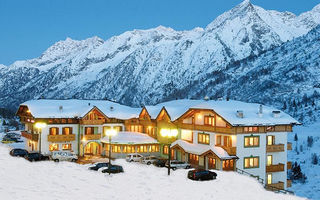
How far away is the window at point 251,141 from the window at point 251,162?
187 centimetres

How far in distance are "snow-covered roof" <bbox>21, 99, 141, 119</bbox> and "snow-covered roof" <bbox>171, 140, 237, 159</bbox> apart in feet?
50.8

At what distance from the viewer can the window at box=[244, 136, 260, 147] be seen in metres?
55.5

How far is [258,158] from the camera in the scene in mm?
56562

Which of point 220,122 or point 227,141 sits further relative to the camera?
point 220,122

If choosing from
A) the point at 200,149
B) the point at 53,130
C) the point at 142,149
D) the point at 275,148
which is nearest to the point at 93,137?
the point at 53,130

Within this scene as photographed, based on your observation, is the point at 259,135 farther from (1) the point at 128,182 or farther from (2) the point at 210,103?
(1) the point at 128,182

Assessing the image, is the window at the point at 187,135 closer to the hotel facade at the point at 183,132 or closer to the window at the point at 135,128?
the hotel facade at the point at 183,132

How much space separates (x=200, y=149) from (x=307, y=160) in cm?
6013

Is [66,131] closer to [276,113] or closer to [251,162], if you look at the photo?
[251,162]

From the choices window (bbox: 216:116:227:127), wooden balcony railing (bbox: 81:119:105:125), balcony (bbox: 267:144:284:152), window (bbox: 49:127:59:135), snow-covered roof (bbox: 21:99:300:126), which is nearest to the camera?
window (bbox: 216:116:227:127)

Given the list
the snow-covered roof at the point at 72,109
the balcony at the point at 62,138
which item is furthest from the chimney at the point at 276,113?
the balcony at the point at 62,138

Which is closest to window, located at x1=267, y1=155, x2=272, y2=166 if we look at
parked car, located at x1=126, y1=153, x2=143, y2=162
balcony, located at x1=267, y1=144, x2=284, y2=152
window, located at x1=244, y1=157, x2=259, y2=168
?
balcony, located at x1=267, y1=144, x2=284, y2=152

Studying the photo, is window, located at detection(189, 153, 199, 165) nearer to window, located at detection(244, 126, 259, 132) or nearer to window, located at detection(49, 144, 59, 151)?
window, located at detection(244, 126, 259, 132)

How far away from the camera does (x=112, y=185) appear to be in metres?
31.5
